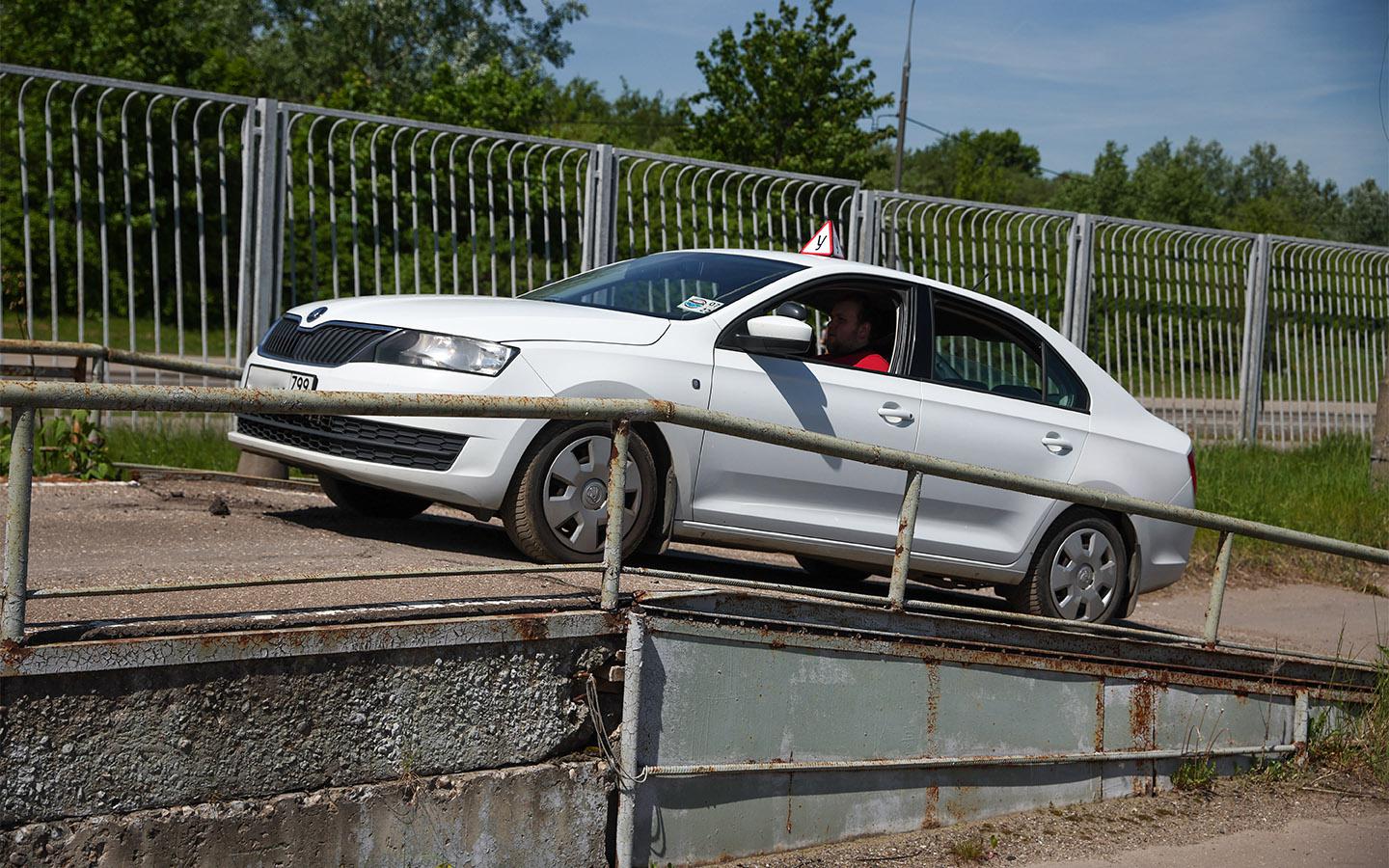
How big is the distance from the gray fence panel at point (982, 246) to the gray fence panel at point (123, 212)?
5.49 meters

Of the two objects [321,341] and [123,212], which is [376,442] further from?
[123,212]

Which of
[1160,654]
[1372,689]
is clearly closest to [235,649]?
[1160,654]

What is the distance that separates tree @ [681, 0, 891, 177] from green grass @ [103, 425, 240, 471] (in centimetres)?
2645

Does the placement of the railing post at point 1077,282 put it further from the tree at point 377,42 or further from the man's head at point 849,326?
the tree at point 377,42

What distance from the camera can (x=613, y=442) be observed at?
14.4ft

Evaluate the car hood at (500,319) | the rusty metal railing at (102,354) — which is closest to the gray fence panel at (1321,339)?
the car hood at (500,319)

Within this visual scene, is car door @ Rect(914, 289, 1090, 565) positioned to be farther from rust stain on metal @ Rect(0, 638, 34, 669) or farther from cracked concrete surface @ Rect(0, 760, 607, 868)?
rust stain on metal @ Rect(0, 638, 34, 669)

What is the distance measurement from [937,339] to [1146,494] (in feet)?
4.60

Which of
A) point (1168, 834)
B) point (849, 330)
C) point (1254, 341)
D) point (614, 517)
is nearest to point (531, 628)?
point (614, 517)

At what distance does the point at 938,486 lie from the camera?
6031 mm

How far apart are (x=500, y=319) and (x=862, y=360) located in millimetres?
1761

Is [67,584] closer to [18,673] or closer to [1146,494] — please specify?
[18,673]

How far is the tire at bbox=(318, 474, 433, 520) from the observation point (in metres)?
6.41

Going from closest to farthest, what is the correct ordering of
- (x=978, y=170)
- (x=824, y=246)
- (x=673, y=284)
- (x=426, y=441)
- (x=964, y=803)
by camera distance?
(x=426, y=441) → (x=964, y=803) → (x=673, y=284) → (x=824, y=246) → (x=978, y=170)
